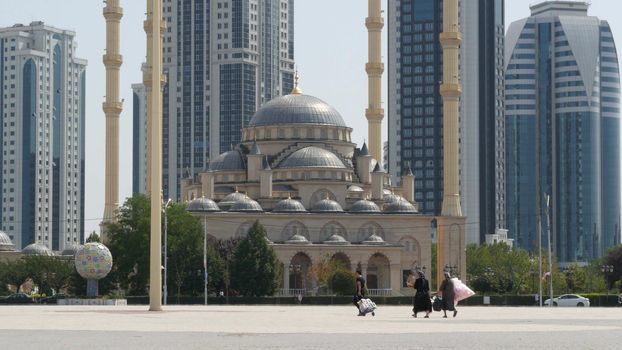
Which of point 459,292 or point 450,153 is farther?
point 450,153

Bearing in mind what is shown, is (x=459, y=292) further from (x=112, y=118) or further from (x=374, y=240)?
(x=374, y=240)

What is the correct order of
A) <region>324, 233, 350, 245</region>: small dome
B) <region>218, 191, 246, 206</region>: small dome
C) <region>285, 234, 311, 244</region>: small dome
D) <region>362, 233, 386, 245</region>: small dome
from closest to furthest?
<region>285, 234, 311, 244</region>: small dome → <region>324, 233, 350, 245</region>: small dome → <region>362, 233, 386, 245</region>: small dome → <region>218, 191, 246, 206</region>: small dome

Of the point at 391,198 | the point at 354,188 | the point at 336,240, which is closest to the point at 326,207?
the point at 336,240

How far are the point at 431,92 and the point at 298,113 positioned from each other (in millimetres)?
54721

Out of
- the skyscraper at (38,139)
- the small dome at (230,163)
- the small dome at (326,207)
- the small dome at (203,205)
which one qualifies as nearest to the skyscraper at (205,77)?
the skyscraper at (38,139)

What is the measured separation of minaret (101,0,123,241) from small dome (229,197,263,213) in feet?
35.1

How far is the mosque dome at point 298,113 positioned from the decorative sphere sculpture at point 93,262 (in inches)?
1941

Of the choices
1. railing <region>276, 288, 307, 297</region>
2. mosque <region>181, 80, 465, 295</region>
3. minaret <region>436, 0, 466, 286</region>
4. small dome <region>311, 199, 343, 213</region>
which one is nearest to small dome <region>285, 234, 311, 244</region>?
mosque <region>181, 80, 465, 295</region>

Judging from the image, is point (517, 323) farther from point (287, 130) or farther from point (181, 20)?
point (181, 20)

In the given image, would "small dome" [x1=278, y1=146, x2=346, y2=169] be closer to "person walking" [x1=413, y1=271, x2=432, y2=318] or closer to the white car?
the white car

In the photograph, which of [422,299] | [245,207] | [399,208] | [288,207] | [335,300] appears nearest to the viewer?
[422,299]

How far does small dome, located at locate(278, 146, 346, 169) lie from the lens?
118188 millimetres

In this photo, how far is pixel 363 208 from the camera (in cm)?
11556

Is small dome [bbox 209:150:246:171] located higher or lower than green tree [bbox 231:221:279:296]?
higher
